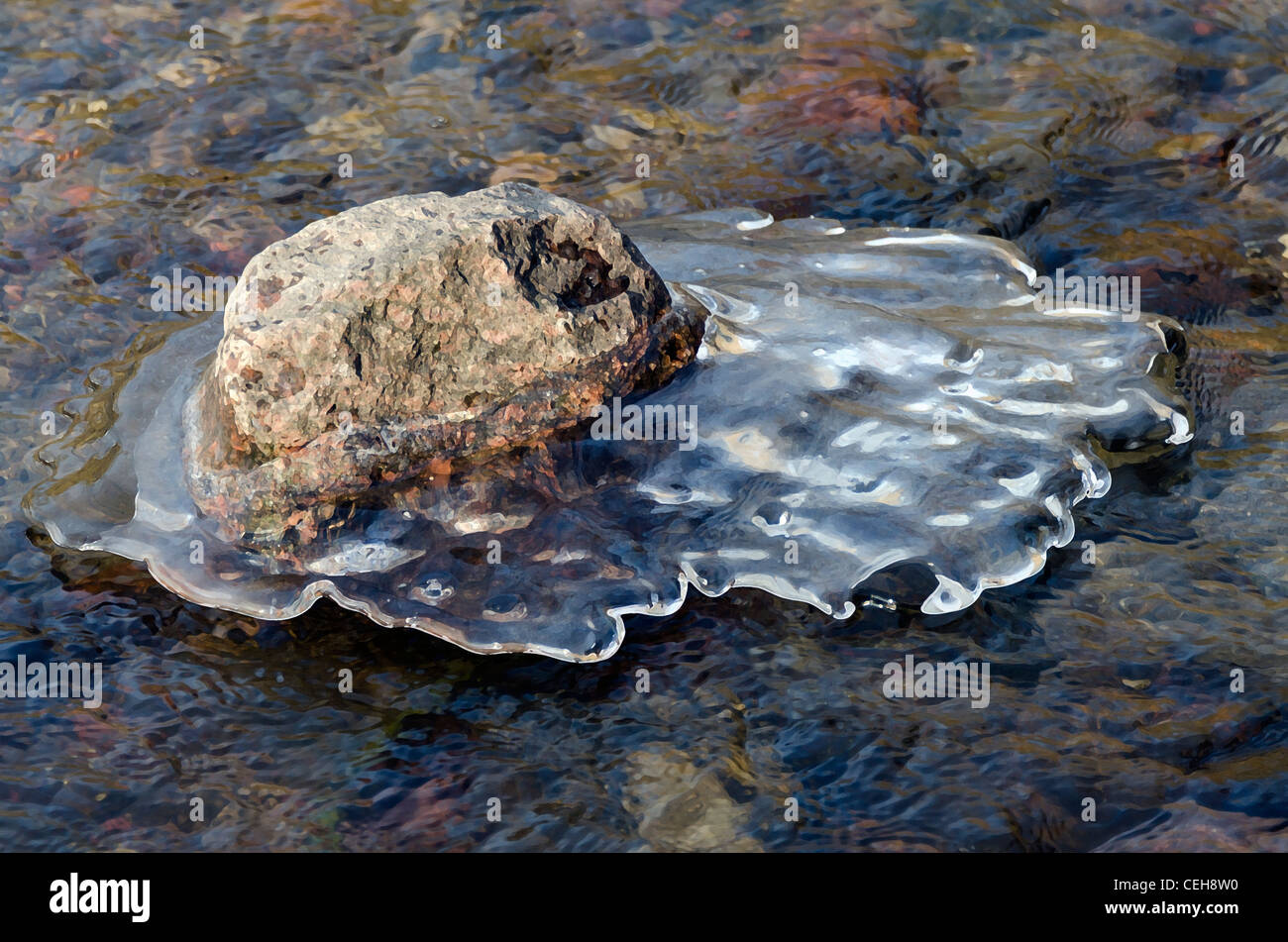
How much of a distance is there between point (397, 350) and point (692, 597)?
51.0 inches

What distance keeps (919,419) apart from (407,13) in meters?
4.34

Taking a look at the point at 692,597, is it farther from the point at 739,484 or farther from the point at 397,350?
the point at 397,350

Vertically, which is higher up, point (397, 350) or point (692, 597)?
point (397, 350)

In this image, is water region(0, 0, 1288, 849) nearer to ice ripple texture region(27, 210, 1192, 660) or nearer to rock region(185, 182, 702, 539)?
ice ripple texture region(27, 210, 1192, 660)

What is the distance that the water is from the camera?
3.58 m

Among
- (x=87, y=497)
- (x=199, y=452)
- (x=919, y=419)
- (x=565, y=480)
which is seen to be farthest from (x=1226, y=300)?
(x=87, y=497)

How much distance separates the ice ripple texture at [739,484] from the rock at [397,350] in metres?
0.15

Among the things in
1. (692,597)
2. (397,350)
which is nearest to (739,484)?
(692,597)

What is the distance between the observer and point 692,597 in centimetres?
420

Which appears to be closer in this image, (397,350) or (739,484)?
(397,350)

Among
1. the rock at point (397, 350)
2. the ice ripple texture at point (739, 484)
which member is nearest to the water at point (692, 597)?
the ice ripple texture at point (739, 484)

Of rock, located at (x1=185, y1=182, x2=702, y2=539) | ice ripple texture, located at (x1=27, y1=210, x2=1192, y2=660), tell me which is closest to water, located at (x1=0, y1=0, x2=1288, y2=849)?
ice ripple texture, located at (x1=27, y1=210, x2=1192, y2=660)

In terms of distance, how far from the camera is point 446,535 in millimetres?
4215

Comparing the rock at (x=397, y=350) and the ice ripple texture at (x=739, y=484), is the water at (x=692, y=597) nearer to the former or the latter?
the ice ripple texture at (x=739, y=484)
